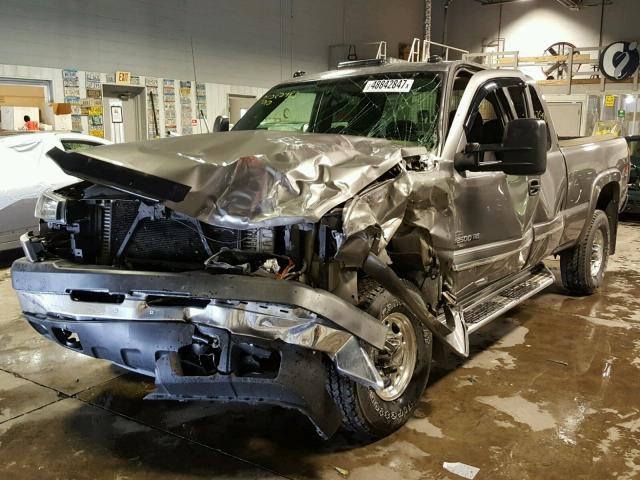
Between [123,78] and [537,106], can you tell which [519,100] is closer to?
[537,106]

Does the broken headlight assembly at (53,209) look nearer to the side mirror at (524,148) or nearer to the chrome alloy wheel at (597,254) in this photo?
the side mirror at (524,148)

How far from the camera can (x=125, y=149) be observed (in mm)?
2861

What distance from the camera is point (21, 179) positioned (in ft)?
22.9

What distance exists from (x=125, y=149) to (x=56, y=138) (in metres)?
5.26

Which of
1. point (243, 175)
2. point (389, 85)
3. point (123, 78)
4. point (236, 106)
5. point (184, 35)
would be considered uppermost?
point (184, 35)

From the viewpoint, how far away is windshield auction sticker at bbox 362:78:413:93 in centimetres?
386

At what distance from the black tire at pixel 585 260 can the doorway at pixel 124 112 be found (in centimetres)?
884

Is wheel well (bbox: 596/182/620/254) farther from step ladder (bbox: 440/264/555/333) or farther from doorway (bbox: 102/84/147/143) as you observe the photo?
doorway (bbox: 102/84/147/143)

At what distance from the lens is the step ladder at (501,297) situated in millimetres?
3832

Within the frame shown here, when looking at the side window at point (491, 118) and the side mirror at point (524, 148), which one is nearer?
the side mirror at point (524, 148)

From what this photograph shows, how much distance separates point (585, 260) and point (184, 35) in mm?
9961

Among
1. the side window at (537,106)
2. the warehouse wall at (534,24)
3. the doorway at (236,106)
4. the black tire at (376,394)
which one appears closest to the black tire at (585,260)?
the side window at (537,106)

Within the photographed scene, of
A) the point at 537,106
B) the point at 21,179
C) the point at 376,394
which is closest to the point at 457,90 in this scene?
the point at 537,106

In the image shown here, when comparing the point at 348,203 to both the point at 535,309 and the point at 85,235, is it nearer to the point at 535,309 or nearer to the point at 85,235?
the point at 85,235
